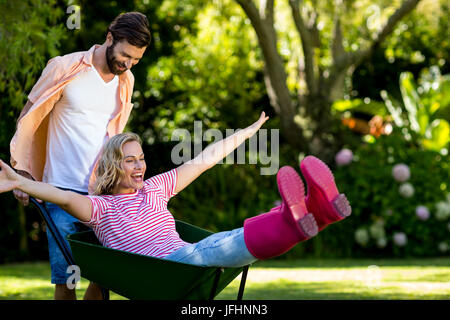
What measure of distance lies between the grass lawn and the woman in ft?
6.18

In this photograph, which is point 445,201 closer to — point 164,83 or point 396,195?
point 396,195

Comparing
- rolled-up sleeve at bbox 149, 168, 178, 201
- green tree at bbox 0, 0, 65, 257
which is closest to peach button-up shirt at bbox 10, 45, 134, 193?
rolled-up sleeve at bbox 149, 168, 178, 201

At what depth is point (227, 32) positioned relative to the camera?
941cm

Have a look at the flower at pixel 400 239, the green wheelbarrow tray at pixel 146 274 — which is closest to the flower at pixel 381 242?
the flower at pixel 400 239

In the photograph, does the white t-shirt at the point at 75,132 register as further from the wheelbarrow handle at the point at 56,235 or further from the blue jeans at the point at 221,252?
the blue jeans at the point at 221,252

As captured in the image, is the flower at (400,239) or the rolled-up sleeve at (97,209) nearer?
the rolled-up sleeve at (97,209)

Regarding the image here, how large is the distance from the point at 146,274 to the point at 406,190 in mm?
5169

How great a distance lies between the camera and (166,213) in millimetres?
2898

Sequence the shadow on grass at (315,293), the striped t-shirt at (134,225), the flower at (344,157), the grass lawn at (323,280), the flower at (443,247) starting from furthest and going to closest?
the flower at (344,157), the flower at (443,247), the grass lawn at (323,280), the shadow on grass at (315,293), the striped t-shirt at (134,225)

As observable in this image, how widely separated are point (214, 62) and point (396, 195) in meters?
2.96

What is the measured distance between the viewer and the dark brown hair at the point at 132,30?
2.97m

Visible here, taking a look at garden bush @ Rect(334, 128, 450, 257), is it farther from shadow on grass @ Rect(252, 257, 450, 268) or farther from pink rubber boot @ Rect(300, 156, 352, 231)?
pink rubber boot @ Rect(300, 156, 352, 231)

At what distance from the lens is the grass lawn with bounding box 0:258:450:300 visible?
478 centimetres
